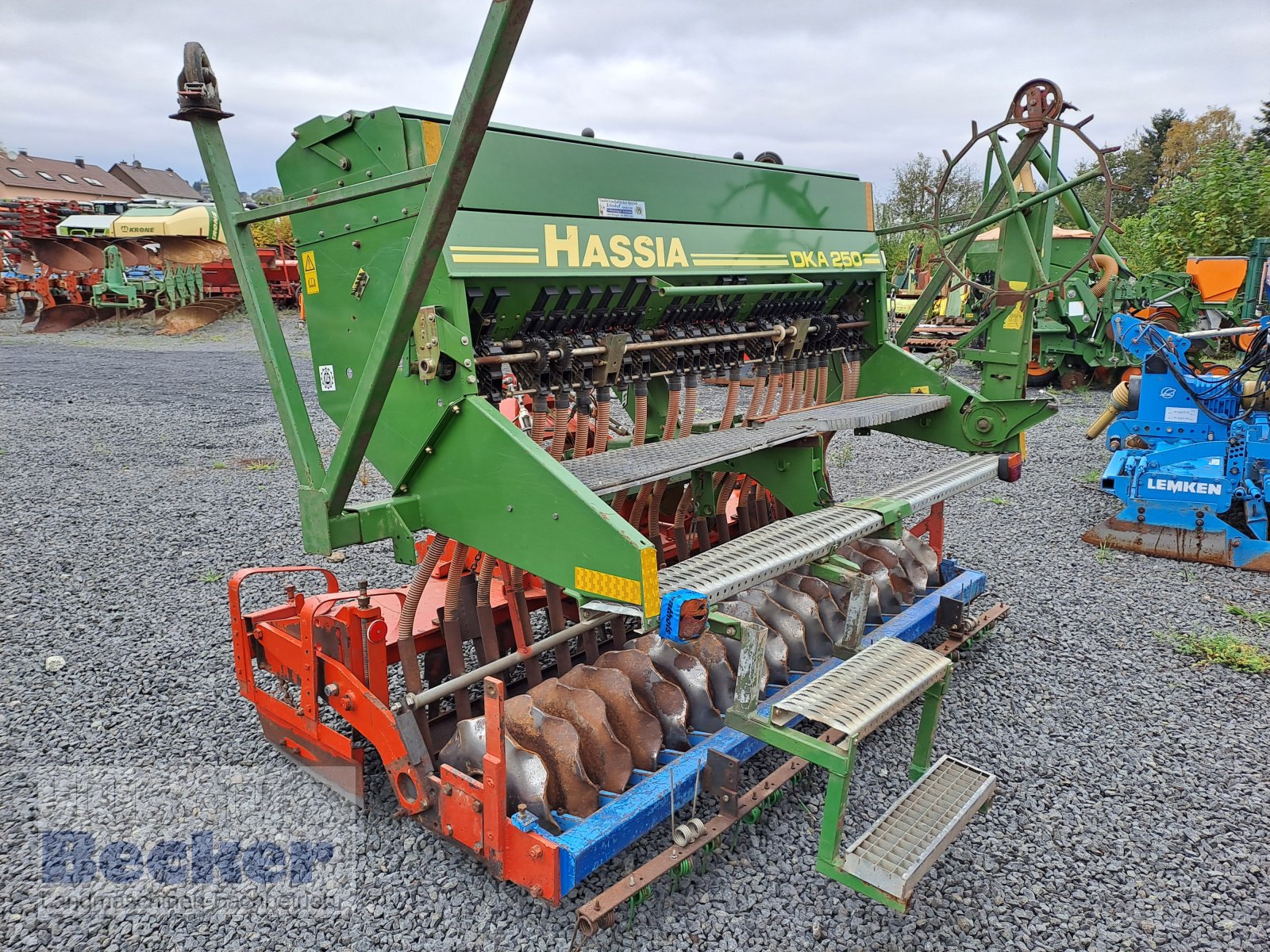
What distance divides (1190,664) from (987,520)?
101 inches

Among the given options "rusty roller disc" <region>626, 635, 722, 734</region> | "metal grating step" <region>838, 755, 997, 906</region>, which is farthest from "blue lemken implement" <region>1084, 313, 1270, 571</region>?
"rusty roller disc" <region>626, 635, 722, 734</region>

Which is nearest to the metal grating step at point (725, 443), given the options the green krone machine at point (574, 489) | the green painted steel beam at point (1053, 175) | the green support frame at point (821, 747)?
the green krone machine at point (574, 489)

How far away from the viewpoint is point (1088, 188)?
96.3ft

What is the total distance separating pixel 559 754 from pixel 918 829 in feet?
3.91

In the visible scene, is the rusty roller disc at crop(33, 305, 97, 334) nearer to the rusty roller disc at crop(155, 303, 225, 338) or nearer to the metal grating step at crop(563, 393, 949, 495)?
the rusty roller disc at crop(155, 303, 225, 338)

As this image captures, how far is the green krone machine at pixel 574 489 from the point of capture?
2.63 m

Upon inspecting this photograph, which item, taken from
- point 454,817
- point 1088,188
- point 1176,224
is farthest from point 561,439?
point 1088,188

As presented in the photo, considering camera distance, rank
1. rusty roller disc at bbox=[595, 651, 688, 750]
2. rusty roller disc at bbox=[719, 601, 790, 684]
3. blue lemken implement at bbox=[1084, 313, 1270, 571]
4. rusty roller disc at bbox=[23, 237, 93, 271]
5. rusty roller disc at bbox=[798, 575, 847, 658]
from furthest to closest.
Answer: rusty roller disc at bbox=[23, 237, 93, 271] < blue lemken implement at bbox=[1084, 313, 1270, 571] < rusty roller disc at bbox=[798, 575, 847, 658] < rusty roller disc at bbox=[719, 601, 790, 684] < rusty roller disc at bbox=[595, 651, 688, 750]

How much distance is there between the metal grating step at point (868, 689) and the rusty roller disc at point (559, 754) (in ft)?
2.37

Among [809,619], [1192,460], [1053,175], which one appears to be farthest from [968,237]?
[1192,460]

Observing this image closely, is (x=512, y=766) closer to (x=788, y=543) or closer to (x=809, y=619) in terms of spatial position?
(x=788, y=543)

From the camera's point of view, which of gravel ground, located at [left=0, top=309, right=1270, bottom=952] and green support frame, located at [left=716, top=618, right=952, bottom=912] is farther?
gravel ground, located at [left=0, top=309, right=1270, bottom=952]

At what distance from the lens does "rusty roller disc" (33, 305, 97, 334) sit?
19641 mm

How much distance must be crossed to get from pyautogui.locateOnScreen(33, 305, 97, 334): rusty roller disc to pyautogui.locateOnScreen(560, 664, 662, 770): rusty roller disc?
21.2m
